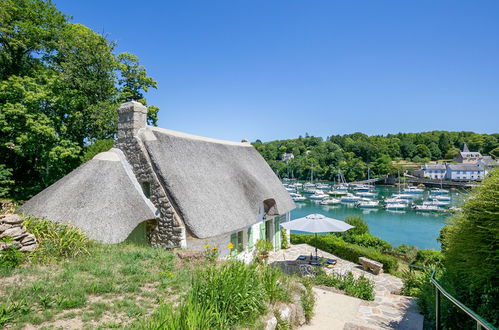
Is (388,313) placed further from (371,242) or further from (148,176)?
(371,242)

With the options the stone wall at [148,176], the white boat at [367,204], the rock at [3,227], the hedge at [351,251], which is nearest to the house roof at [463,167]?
the white boat at [367,204]

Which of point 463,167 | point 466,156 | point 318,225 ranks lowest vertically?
point 318,225

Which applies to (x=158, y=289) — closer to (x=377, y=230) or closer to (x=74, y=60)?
(x=74, y=60)

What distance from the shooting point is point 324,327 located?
5.58 meters

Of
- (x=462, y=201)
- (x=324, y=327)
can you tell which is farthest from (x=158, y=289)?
(x=462, y=201)

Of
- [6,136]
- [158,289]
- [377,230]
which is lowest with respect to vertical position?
[377,230]

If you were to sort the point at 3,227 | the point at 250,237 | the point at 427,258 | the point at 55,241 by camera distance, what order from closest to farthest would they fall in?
the point at 3,227 < the point at 55,241 < the point at 250,237 < the point at 427,258

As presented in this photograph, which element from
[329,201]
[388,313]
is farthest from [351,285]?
[329,201]

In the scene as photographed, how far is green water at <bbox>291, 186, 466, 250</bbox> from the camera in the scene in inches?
1228

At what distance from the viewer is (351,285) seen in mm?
8398

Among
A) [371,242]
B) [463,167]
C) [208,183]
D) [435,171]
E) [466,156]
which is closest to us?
[208,183]

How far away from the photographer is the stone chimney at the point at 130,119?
33.6 ft

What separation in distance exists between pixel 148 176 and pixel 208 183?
7.63 feet

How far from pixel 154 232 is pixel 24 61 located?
61.9ft
